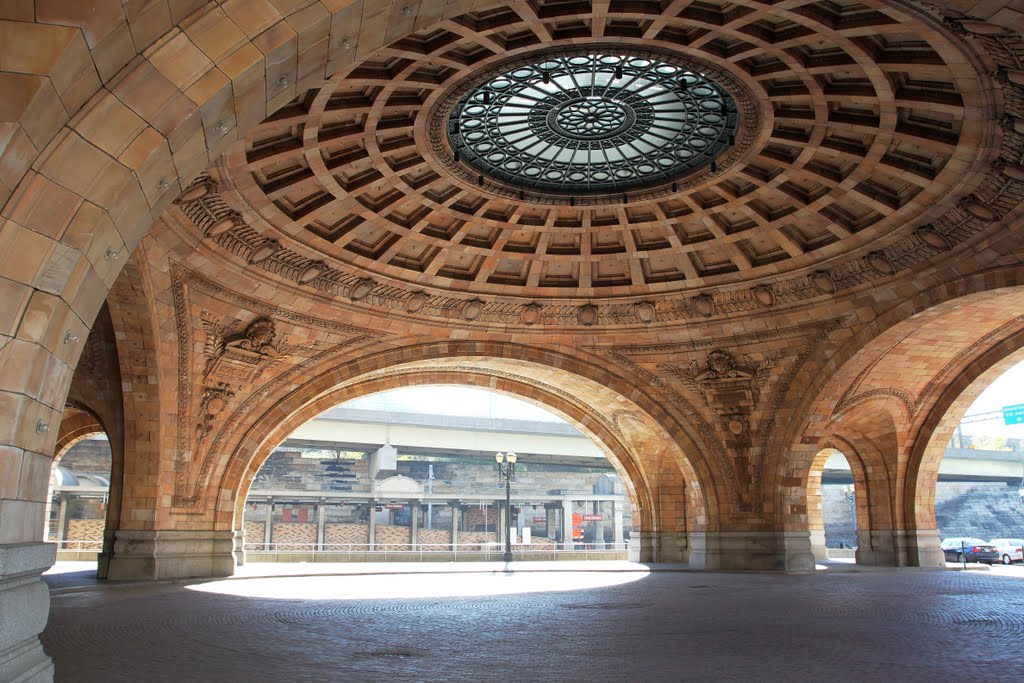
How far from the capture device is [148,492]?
16234mm

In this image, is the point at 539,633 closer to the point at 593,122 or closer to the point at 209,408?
the point at 593,122

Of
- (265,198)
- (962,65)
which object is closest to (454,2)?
(962,65)

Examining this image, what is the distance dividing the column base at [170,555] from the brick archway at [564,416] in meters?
0.58

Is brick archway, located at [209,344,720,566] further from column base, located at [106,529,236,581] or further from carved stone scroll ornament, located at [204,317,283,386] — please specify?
carved stone scroll ornament, located at [204,317,283,386]

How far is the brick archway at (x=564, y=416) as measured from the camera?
18359 mm

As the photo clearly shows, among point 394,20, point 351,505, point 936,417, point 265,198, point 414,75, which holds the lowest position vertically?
point 351,505

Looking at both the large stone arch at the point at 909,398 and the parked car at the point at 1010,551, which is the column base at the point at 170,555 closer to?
the large stone arch at the point at 909,398

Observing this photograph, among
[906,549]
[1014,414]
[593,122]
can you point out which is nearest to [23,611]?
[593,122]

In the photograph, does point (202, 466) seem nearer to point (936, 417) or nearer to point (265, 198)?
point (265, 198)

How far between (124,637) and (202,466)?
9.85 m

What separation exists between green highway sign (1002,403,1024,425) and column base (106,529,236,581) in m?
47.6

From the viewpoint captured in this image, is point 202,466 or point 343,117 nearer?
point 343,117

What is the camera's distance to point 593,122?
13.7 m

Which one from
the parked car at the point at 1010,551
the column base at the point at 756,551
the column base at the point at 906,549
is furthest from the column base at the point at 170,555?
the parked car at the point at 1010,551
